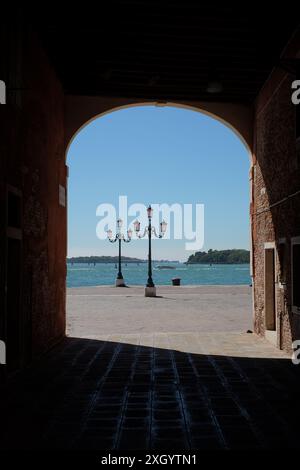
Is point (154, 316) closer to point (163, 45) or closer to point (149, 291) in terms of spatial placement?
point (149, 291)

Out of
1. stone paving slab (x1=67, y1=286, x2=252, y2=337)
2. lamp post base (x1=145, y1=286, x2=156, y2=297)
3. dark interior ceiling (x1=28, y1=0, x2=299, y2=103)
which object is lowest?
stone paving slab (x1=67, y1=286, x2=252, y2=337)

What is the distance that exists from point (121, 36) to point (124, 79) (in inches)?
83.1

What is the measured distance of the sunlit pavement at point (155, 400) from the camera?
4488 mm

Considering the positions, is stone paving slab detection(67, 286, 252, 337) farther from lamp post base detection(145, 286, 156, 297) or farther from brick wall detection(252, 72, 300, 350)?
brick wall detection(252, 72, 300, 350)

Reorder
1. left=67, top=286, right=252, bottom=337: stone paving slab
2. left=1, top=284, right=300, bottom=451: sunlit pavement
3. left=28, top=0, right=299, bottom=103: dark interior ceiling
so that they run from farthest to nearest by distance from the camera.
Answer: left=67, top=286, right=252, bottom=337: stone paving slab
left=28, top=0, right=299, bottom=103: dark interior ceiling
left=1, top=284, right=300, bottom=451: sunlit pavement

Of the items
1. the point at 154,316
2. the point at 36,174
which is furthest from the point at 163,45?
the point at 154,316

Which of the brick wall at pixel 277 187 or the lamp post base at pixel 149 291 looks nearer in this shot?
the brick wall at pixel 277 187

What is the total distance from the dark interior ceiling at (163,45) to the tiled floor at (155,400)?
174 inches

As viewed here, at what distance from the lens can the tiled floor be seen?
4.49 metres

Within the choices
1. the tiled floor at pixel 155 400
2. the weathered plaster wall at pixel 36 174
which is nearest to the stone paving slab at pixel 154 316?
the weathered plaster wall at pixel 36 174

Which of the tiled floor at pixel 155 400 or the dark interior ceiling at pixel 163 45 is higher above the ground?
the dark interior ceiling at pixel 163 45

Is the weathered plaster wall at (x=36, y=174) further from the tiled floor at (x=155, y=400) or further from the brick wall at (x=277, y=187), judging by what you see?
the brick wall at (x=277, y=187)

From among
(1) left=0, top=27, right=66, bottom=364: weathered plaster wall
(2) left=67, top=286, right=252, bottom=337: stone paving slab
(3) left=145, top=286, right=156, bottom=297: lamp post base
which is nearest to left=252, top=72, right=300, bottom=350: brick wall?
(2) left=67, top=286, right=252, bottom=337: stone paving slab

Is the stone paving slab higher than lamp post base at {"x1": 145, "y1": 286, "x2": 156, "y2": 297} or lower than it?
lower
